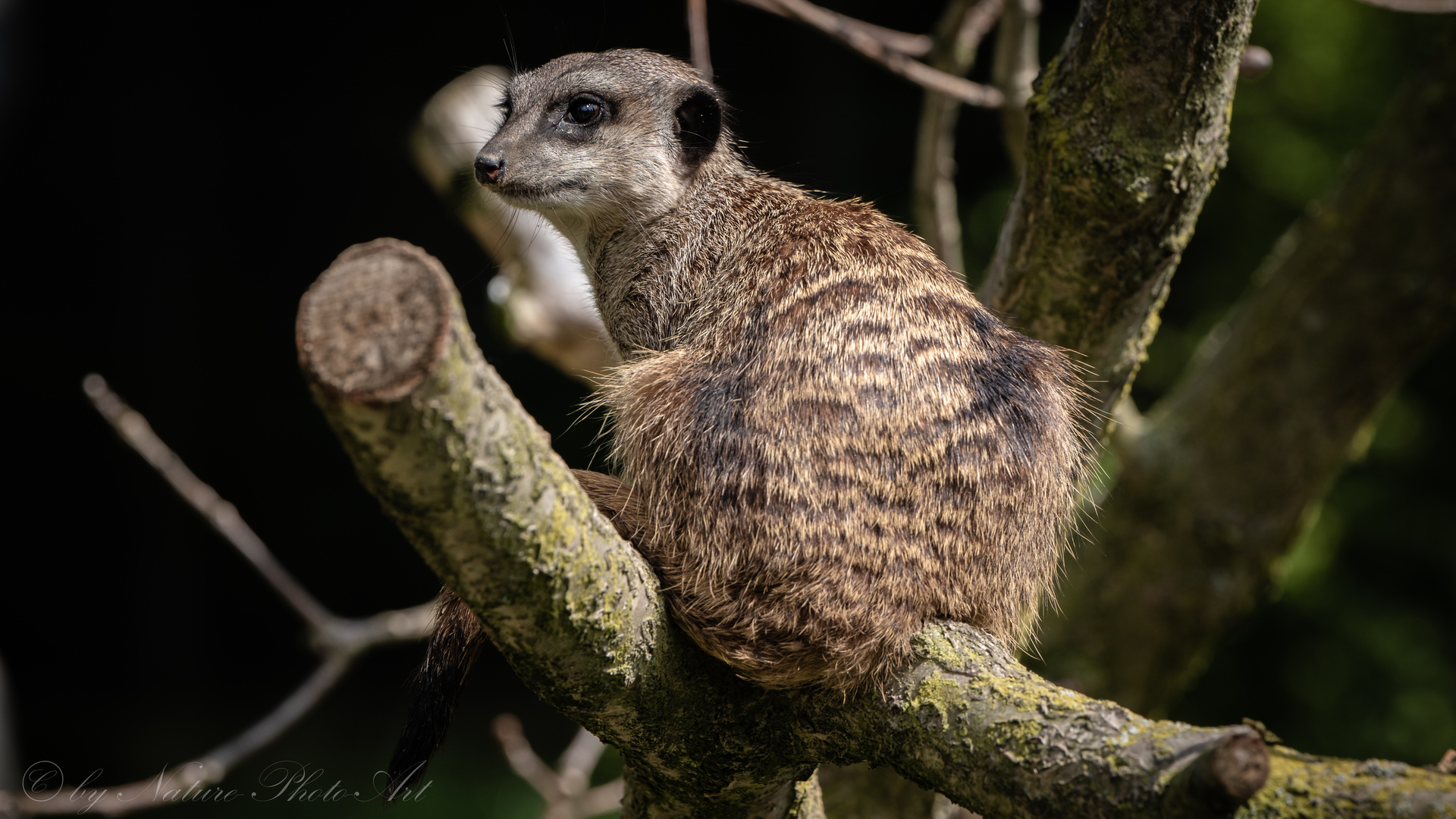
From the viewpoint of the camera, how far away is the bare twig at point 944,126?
10.3 feet

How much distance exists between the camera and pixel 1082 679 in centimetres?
334

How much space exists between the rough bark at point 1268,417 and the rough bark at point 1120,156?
3.75 feet

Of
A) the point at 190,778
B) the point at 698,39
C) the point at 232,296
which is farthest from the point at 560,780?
the point at 232,296

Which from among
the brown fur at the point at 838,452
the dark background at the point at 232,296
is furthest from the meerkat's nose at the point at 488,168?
the dark background at the point at 232,296

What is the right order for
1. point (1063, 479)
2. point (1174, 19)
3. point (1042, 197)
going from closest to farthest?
point (1174, 19) < point (1063, 479) < point (1042, 197)

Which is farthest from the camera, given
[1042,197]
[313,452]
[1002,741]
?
[313,452]

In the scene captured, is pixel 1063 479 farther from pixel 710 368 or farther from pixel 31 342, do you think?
pixel 31 342

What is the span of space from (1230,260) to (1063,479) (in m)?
3.46

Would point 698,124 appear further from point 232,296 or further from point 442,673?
point 232,296

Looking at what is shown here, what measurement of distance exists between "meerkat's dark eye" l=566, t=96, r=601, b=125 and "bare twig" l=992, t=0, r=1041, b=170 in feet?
3.86

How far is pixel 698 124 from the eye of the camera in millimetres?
2719

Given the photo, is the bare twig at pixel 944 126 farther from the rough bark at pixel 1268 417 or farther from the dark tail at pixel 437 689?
the dark tail at pixel 437 689

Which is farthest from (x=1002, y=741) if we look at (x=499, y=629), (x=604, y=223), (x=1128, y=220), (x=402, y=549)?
(x=402, y=549)

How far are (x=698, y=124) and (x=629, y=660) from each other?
5.36 ft
